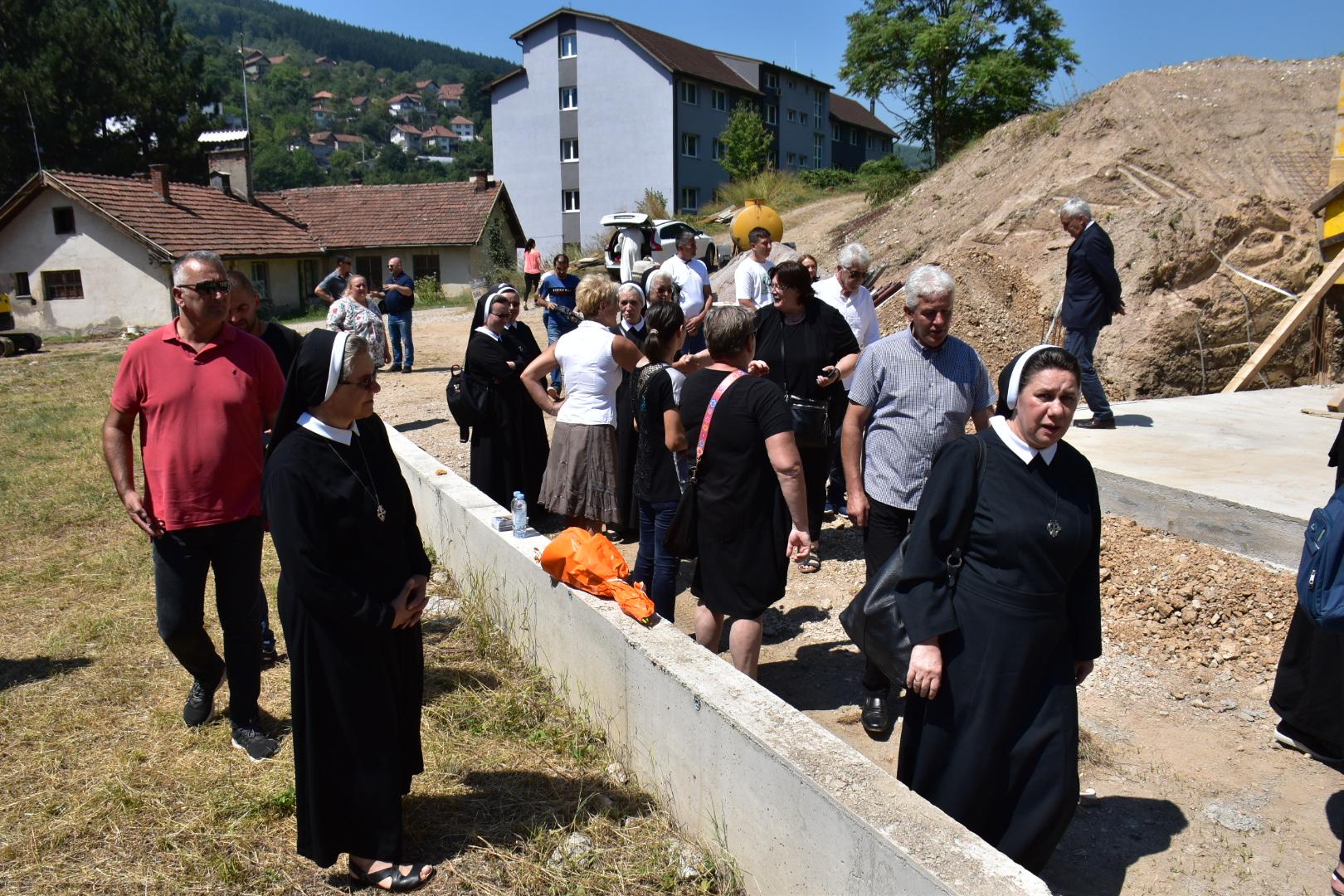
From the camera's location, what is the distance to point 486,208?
128 ft

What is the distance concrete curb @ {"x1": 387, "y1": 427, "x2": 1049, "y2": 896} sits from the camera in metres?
2.44

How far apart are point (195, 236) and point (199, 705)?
1287 inches

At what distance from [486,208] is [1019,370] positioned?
1508 inches

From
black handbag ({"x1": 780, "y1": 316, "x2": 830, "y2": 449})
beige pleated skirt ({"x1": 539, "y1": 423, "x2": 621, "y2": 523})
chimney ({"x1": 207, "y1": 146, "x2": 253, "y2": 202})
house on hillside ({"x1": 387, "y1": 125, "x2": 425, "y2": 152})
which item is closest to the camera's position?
black handbag ({"x1": 780, "y1": 316, "x2": 830, "y2": 449})

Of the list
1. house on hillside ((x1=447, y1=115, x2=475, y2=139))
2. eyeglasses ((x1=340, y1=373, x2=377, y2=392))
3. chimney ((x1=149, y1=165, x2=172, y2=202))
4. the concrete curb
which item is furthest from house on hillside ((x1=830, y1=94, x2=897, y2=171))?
house on hillside ((x1=447, y1=115, x2=475, y2=139))

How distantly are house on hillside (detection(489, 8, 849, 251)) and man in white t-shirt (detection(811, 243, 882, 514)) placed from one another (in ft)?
128

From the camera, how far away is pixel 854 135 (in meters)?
65.3

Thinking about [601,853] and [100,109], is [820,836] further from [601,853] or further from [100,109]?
[100,109]

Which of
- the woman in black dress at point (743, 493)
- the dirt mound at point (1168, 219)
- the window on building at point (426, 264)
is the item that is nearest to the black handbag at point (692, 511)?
the woman in black dress at point (743, 493)

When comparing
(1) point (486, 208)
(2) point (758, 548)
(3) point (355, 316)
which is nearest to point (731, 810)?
(2) point (758, 548)

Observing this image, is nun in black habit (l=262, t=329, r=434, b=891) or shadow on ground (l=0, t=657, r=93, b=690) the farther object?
shadow on ground (l=0, t=657, r=93, b=690)

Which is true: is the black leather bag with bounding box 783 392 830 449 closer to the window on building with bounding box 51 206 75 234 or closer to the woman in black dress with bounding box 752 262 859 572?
the woman in black dress with bounding box 752 262 859 572

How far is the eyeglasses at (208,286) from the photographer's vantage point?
151 inches

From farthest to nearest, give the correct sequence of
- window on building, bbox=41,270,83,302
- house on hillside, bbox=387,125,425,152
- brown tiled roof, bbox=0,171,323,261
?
house on hillside, bbox=387,125,425,152 → window on building, bbox=41,270,83,302 → brown tiled roof, bbox=0,171,323,261
